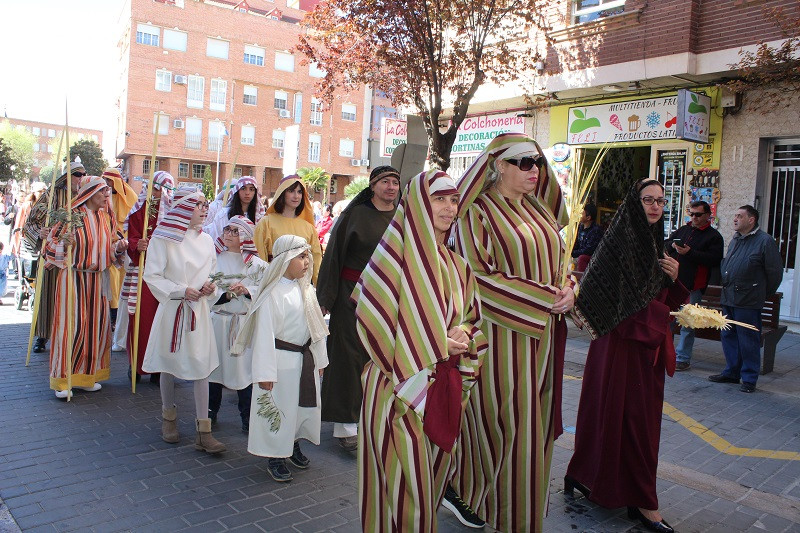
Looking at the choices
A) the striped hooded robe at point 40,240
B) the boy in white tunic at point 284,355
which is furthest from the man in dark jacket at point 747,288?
the striped hooded robe at point 40,240

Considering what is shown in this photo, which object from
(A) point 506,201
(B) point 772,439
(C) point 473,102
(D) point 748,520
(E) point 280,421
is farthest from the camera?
(C) point 473,102

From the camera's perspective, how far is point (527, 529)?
3.56 meters

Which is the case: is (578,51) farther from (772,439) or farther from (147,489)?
(147,489)

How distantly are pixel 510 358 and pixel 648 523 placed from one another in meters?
1.33

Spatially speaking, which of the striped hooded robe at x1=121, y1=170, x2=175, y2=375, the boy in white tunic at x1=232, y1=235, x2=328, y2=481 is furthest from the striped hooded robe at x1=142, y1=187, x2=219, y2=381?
the boy in white tunic at x1=232, y1=235, x2=328, y2=481

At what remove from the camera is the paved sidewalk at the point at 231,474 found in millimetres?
3900

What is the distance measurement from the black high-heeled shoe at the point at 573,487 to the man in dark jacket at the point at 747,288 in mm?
4098

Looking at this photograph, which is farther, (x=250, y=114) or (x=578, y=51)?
(x=250, y=114)

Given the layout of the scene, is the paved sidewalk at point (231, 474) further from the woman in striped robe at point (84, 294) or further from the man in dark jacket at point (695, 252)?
the man in dark jacket at point (695, 252)

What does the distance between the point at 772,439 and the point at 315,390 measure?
403 cm

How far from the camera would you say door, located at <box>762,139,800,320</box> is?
37.2 ft

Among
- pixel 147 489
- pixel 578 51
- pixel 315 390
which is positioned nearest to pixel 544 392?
pixel 315 390

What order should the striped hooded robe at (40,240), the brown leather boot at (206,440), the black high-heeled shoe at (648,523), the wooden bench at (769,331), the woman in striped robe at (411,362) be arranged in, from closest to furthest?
1. the woman in striped robe at (411,362)
2. the black high-heeled shoe at (648,523)
3. the brown leather boot at (206,440)
4. the striped hooded robe at (40,240)
5. the wooden bench at (769,331)

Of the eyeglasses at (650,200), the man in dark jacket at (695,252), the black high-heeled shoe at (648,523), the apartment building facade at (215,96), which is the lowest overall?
the black high-heeled shoe at (648,523)
